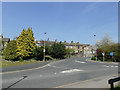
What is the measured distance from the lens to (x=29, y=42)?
39.3 metres

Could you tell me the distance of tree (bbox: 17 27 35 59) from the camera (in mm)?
37369

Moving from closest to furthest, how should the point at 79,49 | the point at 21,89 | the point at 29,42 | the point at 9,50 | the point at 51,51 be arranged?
the point at 21,89, the point at 9,50, the point at 29,42, the point at 51,51, the point at 79,49

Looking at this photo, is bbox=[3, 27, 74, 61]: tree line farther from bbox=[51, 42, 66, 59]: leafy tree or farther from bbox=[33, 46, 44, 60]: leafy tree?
bbox=[51, 42, 66, 59]: leafy tree

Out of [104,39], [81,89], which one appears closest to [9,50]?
[81,89]

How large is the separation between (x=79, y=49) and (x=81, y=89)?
85.6 metres

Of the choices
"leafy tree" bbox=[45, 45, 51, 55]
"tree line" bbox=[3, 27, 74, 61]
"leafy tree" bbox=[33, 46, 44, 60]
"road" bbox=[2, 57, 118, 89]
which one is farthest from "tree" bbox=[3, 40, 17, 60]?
"road" bbox=[2, 57, 118, 89]

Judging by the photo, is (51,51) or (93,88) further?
(51,51)

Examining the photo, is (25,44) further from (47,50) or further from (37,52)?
(47,50)

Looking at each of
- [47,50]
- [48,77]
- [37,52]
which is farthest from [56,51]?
[48,77]

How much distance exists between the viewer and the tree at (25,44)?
3737cm

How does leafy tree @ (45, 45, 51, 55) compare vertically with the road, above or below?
above

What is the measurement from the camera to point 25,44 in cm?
3819

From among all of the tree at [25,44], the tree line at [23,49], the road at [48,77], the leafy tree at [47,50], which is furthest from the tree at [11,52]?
the road at [48,77]

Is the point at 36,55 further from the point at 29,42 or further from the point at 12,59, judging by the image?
the point at 12,59
